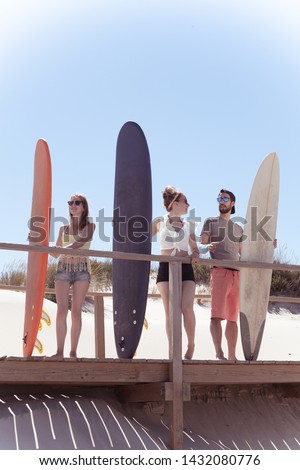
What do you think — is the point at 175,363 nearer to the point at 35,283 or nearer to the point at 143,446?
the point at 143,446

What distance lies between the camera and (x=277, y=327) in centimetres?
1583

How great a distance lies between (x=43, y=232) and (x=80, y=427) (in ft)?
5.45

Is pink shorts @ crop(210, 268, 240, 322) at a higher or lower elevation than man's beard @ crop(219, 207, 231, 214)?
lower

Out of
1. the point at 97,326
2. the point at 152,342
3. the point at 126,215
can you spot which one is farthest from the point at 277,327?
the point at 126,215

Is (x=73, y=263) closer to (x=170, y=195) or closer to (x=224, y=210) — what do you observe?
(x=170, y=195)

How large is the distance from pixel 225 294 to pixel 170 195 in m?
1.02

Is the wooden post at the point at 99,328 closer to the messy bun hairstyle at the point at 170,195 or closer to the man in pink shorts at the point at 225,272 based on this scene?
the man in pink shorts at the point at 225,272

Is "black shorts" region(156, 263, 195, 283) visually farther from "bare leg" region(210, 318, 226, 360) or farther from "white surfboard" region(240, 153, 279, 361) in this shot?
"white surfboard" region(240, 153, 279, 361)

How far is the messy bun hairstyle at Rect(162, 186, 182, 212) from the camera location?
6.94 m

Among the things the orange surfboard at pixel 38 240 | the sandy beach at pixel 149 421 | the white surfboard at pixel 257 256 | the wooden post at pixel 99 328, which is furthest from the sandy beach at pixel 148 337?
the white surfboard at pixel 257 256

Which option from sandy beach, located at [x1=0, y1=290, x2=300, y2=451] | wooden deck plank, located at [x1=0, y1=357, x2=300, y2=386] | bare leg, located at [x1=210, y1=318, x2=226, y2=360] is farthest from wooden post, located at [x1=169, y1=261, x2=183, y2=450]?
bare leg, located at [x1=210, y1=318, x2=226, y2=360]

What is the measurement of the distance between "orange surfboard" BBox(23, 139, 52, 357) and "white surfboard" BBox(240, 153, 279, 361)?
6.04 ft

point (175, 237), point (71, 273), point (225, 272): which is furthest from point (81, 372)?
point (225, 272)

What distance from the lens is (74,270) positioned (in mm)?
6586
